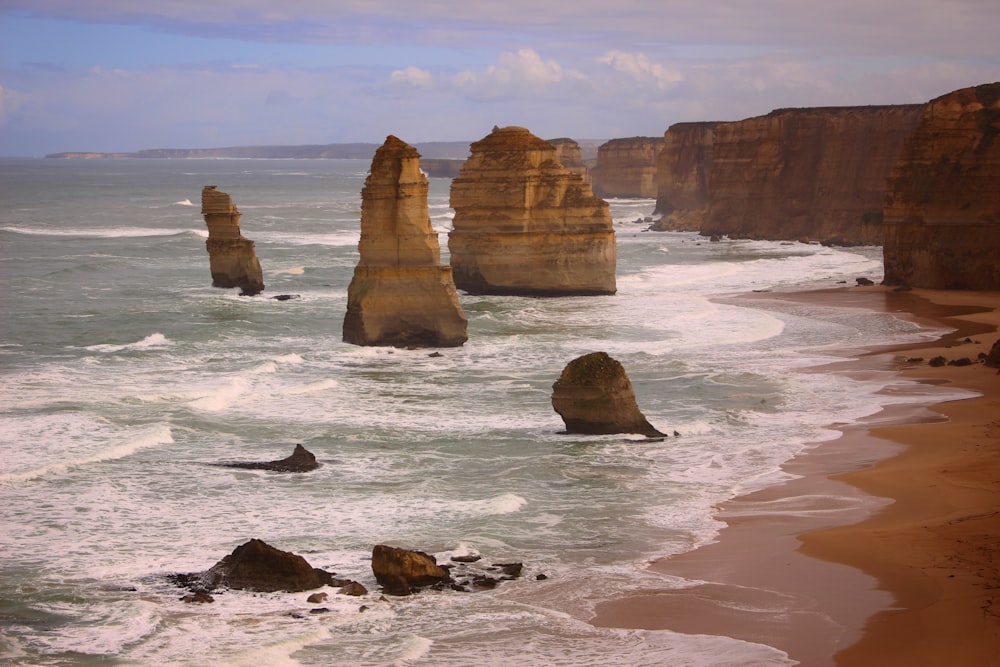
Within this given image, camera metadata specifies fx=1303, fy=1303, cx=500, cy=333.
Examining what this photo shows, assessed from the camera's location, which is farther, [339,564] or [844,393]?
[844,393]

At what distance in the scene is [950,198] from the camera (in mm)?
43375

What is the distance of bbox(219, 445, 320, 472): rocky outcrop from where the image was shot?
19.6 metres

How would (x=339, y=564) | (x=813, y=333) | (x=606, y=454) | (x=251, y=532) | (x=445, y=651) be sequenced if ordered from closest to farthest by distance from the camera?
1. (x=445, y=651)
2. (x=339, y=564)
3. (x=251, y=532)
4. (x=606, y=454)
5. (x=813, y=333)

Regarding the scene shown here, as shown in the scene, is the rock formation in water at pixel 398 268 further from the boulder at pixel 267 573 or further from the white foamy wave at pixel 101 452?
the boulder at pixel 267 573

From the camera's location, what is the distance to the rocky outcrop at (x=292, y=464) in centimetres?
1961

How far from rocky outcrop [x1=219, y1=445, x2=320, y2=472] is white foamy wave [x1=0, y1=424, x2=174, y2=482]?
193cm

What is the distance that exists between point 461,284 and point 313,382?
17094 millimetres

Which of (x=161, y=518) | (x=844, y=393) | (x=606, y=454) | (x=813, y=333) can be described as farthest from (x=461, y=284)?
(x=161, y=518)

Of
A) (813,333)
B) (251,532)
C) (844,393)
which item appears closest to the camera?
(251,532)

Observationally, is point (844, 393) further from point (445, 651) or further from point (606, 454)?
point (445, 651)

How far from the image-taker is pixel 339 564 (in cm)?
1509

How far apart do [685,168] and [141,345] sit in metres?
72.5

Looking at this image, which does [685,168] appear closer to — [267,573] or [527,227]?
[527,227]

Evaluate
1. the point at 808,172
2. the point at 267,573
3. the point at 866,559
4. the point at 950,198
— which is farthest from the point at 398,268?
the point at 808,172
